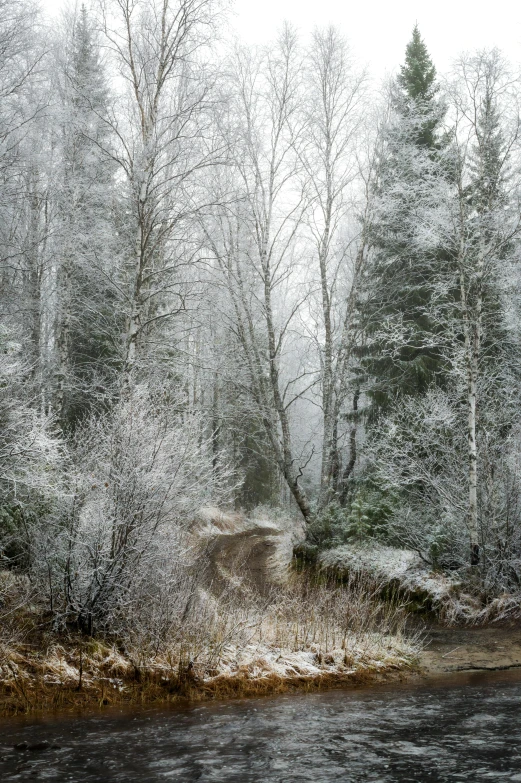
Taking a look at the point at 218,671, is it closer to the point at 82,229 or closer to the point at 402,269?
the point at 82,229

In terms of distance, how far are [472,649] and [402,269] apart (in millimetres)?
11322

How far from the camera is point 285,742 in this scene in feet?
19.5

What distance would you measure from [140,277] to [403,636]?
777cm

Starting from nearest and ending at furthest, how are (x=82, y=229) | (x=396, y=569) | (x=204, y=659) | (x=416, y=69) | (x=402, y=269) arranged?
(x=204, y=659) → (x=396, y=569) → (x=82, y=229) → (x=402, y=269) → (x=416, y=69)

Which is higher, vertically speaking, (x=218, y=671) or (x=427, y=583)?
(x=427, y=583)

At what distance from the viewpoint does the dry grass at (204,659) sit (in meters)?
7.22

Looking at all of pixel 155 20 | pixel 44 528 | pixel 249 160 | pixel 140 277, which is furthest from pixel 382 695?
pixel 249 160

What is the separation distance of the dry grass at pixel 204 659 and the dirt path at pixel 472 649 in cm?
43

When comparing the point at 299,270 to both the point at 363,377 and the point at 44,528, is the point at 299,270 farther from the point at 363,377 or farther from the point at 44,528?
the point at 44,528

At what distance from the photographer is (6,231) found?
16.9 metres

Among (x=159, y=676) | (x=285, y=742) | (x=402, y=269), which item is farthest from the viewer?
(x=402, y=269)

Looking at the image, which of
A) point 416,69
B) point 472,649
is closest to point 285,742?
point 472,649

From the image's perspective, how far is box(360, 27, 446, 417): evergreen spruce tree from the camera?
16734 mm

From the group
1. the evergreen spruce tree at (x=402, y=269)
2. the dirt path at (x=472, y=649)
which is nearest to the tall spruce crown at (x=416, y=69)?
the evergreen spruce tree at (x=402, y=269)
